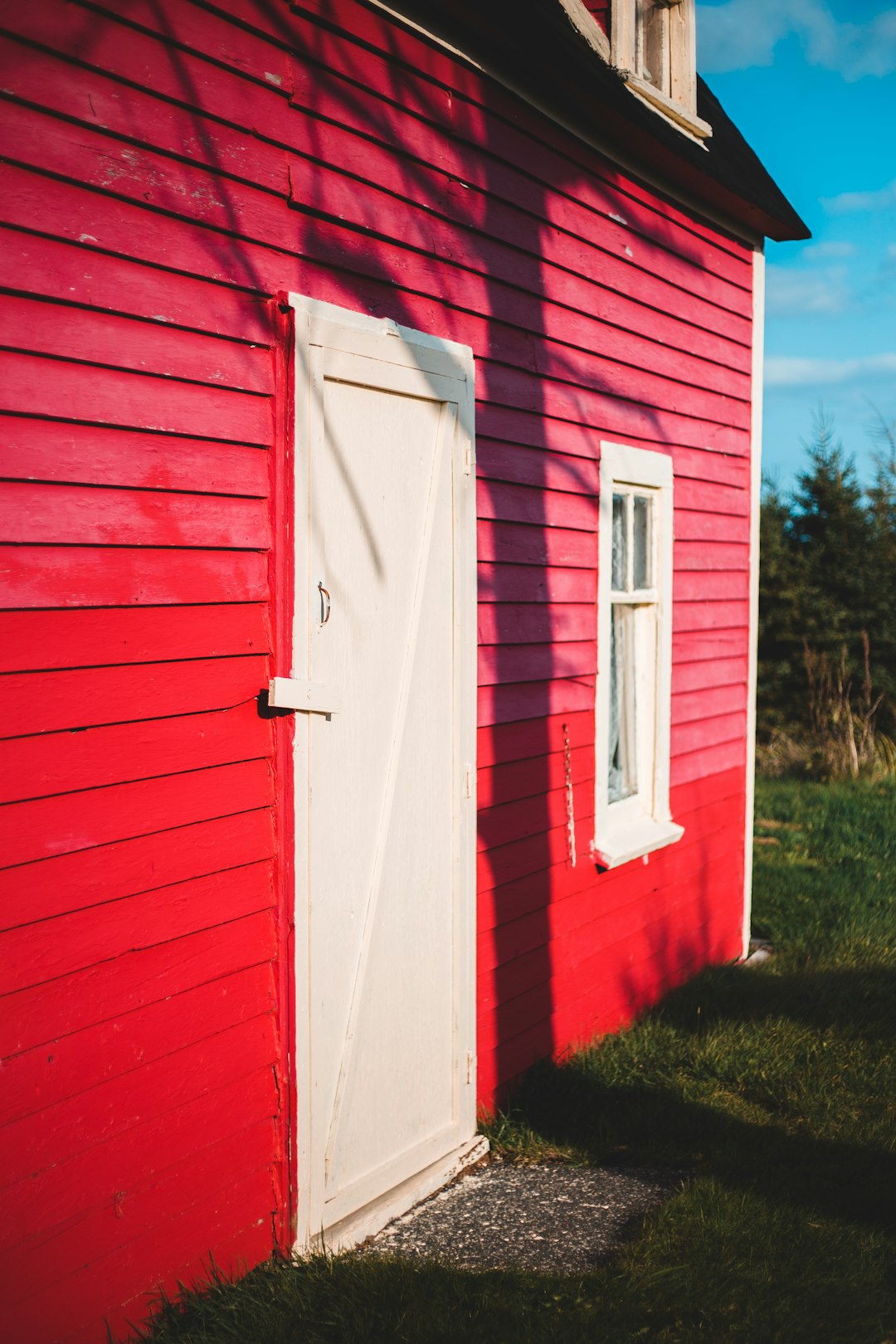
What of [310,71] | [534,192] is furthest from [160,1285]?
[534,192]

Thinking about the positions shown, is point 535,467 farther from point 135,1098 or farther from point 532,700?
point 135,1098

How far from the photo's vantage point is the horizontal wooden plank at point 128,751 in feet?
8.16

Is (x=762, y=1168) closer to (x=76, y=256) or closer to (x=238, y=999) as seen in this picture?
(x=238, y=999)

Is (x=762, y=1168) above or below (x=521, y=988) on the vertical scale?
below

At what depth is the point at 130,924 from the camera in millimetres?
2752

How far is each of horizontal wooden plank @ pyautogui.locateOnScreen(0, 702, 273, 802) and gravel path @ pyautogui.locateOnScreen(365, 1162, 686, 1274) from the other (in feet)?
5.47

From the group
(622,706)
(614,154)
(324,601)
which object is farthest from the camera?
(622,706)

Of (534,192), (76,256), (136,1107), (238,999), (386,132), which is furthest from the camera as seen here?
(534,192)

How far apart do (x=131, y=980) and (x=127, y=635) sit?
2.91 feet

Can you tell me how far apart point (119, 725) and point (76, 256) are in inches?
45.0

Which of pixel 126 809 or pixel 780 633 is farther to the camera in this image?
pixel 780 633

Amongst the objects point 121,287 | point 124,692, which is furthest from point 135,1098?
point 121,287

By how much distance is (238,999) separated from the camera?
307 centimetres

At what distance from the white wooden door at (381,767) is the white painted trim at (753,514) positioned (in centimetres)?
327
